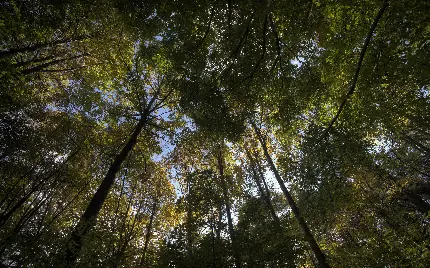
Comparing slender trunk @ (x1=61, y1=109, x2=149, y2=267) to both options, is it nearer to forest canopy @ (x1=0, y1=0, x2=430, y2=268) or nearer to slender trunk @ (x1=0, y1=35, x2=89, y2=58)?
forest canopy @ (x1=0, y1=0, x2=430, y2=268)

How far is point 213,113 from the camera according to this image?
26.7ft

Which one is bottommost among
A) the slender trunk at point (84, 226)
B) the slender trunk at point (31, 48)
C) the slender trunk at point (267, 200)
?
the slender trunk at point (84, 226)

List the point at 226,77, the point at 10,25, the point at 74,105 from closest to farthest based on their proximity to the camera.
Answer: the point at 10,25 < the point at 226,77 < the point at 74,105

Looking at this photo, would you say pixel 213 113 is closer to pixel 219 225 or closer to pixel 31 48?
pixel 219 225

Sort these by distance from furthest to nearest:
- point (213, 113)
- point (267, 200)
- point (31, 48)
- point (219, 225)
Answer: point (267, 200) < point (219, 225) < point (31, 48) < point (213, 113)

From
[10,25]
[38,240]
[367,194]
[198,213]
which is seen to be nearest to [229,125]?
[198,213]

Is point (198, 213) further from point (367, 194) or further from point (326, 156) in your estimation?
point (367, 194)

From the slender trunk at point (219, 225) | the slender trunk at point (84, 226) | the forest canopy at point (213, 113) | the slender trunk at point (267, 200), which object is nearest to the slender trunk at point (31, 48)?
the forest canopy at point (213, 113)

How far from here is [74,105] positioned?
1205cm

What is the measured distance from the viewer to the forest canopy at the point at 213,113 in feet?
20.6

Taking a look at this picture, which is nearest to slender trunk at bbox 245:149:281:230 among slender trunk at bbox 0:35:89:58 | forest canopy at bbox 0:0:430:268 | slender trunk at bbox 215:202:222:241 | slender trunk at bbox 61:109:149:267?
forest canopy at bbox 0:0:430:268

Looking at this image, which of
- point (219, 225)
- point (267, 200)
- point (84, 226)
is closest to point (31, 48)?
point (84, 226)

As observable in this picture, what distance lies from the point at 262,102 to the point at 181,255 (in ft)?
22.1

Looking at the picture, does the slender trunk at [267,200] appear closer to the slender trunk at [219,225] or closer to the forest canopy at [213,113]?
the forest canopy at [213,113]
